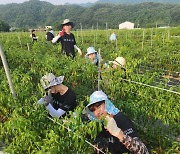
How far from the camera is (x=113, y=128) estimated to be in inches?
106

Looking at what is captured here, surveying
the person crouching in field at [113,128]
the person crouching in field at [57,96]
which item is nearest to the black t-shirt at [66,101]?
the person crouching in field at [57,96]

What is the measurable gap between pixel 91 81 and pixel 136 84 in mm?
1151

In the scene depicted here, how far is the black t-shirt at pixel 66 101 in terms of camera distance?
3.89 m

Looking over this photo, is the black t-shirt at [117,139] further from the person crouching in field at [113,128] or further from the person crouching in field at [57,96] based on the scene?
the person crouching in field at [57,96]

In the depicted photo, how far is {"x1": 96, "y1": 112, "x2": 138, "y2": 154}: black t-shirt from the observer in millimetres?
2947

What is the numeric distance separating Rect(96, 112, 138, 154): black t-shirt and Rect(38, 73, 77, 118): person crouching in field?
0.84 meters

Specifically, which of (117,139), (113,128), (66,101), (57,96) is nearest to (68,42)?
(57,96)

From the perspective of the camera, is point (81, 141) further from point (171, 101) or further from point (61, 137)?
point (171, 101)

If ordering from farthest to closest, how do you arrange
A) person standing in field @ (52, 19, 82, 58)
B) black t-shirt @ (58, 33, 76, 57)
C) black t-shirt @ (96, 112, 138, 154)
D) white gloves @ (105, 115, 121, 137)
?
black t-shirt @ (58, 33, 76, 57)
person standing in field @ (52, 19, 82, 58)
black t-shirt @ (96, 112, 138, 154)
white gloves @ (105, 115, 121, 137)

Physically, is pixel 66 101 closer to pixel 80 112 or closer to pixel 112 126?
pixel 80 112

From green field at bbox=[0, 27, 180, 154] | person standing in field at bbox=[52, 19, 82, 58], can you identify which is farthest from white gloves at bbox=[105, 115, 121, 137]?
person standing in field at bbox=[52, 19, 82, 58]

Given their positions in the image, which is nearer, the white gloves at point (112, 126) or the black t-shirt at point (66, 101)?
the white gloves at point (112, 126)

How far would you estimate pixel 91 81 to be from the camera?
5.52 m

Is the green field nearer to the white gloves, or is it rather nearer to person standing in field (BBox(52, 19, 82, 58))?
the white gloves
